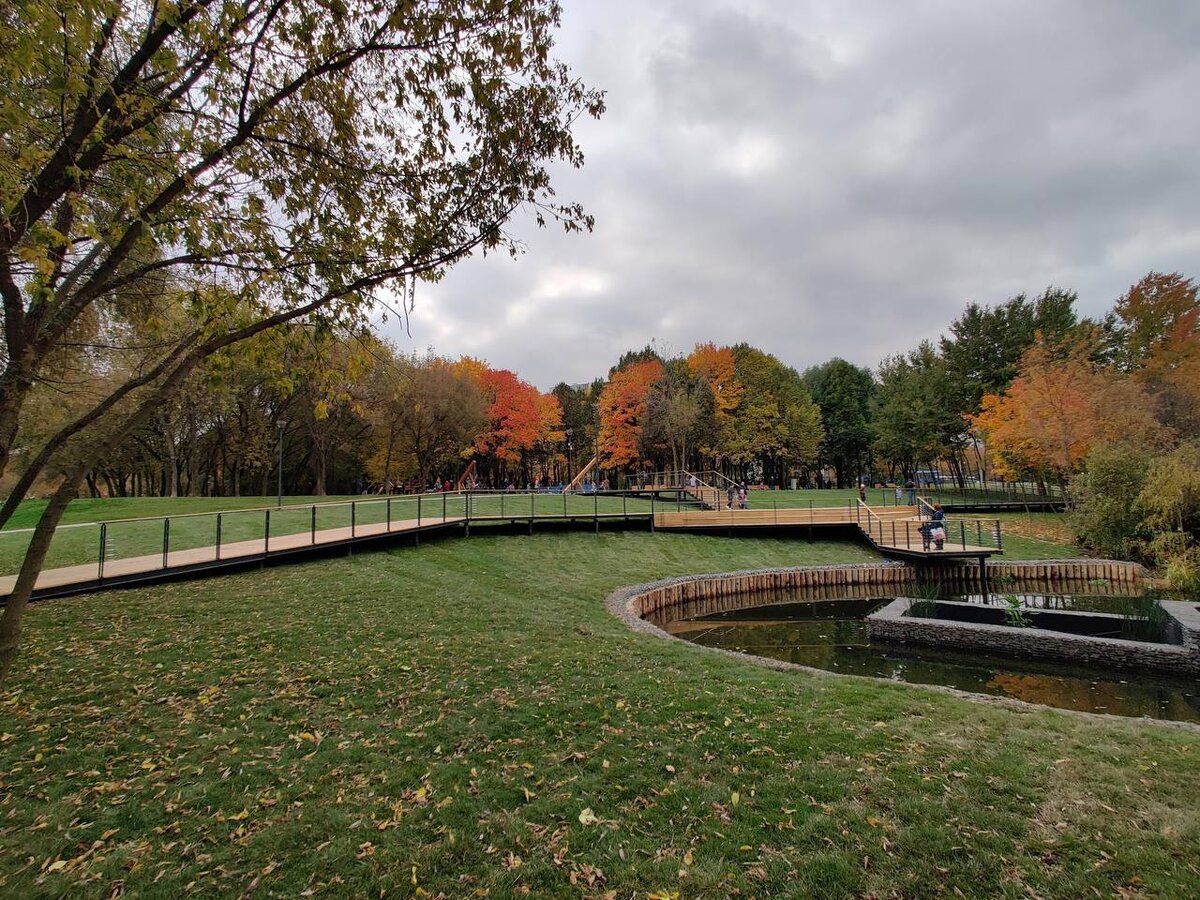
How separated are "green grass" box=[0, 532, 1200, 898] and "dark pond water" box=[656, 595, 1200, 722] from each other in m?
2.73

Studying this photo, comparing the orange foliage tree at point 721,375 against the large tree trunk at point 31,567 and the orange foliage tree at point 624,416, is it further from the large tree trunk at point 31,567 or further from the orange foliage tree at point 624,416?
the large tree trunk at point 31,567

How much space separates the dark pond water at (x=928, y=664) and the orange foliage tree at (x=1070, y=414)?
41.8 ft

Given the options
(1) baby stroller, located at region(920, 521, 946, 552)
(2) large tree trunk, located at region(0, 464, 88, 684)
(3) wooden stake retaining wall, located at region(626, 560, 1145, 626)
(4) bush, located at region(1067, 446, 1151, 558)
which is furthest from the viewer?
(4) bush, located at region(1067, 446, 1151, 558)

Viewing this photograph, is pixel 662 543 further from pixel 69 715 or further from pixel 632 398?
pixel 632 398

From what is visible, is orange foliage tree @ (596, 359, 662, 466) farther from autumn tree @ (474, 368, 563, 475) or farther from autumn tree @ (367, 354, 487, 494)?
autumn tree @ (367, 354, 487, 494)

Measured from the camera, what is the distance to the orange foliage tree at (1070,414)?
2270cm

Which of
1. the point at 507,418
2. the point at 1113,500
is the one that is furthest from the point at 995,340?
the point at 507,418

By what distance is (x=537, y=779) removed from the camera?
4254 millimetres

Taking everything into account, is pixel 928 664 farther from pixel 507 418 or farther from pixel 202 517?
pixel 507 418

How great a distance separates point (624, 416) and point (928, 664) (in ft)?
102

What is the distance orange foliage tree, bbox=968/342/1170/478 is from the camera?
22.7 metres

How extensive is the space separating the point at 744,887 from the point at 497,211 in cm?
493

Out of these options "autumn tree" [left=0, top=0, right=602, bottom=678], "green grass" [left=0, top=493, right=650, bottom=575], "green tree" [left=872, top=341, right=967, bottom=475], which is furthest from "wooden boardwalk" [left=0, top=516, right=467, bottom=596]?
"green tree" [left=872, top=341, right=967, bottom=475]

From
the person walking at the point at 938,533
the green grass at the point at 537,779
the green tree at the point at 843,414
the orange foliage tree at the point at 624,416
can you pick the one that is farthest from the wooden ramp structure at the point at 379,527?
the green tree at the point at 843,414
